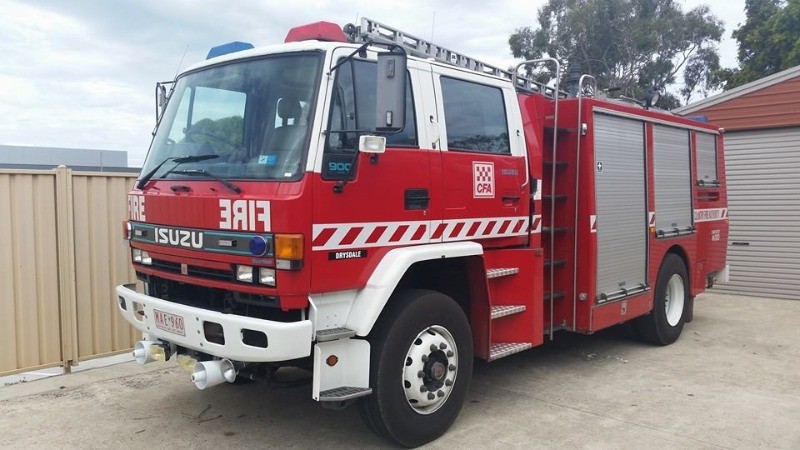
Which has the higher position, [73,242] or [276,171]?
[276,171]

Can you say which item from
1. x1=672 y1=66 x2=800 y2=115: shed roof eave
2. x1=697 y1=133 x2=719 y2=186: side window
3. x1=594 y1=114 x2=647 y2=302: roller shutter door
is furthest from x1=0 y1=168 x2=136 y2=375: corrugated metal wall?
x1=672 y1=66 x2=800 y2=115: shed roof eave

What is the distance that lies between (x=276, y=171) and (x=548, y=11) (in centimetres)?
2643

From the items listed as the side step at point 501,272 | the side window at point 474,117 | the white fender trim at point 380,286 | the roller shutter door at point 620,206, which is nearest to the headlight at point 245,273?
the white fender trim at point 380,286

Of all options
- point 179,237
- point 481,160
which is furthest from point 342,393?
point 481,160

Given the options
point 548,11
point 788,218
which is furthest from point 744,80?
point 788,218

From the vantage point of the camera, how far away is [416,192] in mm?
4191

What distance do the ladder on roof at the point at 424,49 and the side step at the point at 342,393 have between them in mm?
2059

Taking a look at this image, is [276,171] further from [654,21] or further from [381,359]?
[654,21]

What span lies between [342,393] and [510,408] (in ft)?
6.03

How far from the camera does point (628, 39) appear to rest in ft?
86.9

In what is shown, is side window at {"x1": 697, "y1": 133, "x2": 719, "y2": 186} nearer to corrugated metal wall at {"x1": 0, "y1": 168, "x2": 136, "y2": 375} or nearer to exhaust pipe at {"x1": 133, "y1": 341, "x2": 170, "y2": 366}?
exhaust pipe at {"x1": 133, "y1": 341, "x2": 170, "y2": 366}

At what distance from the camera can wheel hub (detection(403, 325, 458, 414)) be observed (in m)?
4.12

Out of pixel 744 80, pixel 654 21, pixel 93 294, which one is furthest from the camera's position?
pixel 654 21

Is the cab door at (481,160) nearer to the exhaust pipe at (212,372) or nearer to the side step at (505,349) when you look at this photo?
the side step at (505,349)
